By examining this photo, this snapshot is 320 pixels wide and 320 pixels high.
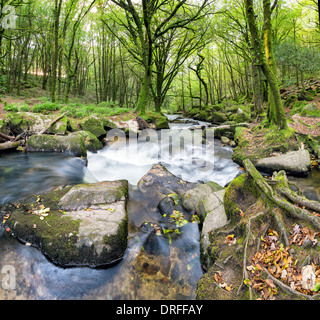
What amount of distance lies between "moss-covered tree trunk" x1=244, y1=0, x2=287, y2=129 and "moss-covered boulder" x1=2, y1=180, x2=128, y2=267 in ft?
28.1

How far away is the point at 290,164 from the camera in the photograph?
6941 mm

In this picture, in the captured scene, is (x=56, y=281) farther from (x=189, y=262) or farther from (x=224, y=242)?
(x=224, y=242)

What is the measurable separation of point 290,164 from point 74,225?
7306 millimetres

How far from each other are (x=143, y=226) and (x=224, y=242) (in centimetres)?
199

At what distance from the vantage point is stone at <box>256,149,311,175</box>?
6816mm

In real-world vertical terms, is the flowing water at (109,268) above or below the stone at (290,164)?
below

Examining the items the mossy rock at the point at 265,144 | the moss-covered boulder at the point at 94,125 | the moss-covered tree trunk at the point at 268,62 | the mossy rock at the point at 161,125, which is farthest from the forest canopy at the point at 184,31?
the moss-covered boulder at the point at 94,125

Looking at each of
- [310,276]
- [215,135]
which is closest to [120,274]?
[310,276]

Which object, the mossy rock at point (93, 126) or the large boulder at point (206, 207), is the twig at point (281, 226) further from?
the mossy rock at point (93, 126)

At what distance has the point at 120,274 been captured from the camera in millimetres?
3334

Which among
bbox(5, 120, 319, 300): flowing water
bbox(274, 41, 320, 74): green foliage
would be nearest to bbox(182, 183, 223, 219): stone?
bbox(5, 120, 319, 300): flowing water

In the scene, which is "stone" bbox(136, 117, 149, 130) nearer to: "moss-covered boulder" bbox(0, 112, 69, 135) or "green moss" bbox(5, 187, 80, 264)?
"moss-covered boulder" bbox(0, 112, 69, 135)

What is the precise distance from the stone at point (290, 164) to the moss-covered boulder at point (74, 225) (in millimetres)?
5687

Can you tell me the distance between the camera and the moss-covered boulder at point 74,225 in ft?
11.0
